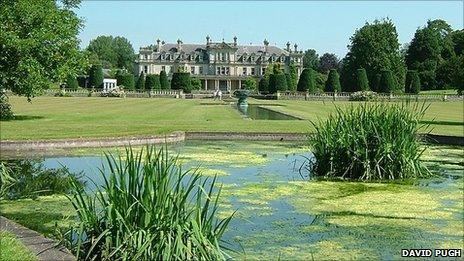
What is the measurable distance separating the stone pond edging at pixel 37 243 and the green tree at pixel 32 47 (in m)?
17.5

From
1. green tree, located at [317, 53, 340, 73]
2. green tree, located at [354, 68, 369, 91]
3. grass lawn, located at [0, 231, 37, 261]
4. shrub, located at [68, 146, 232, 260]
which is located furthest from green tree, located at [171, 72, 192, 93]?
shrub, located at [68, 146, 232, 260]

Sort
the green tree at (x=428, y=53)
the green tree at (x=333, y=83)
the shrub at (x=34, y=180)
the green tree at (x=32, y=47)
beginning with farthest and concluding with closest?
the green tree at (x=428, y=53), the green tree at (x=333, y=83), the green tree at (x=32, y=47), the shrub at (x=34, y=180)

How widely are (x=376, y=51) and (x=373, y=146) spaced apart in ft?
253

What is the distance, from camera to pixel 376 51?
87.8m

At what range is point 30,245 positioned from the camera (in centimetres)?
691

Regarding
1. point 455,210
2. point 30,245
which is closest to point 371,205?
point 455,210

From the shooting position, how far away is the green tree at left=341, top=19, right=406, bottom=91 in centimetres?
8725

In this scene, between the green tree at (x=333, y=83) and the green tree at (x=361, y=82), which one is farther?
the green tree at (x=333, y=83)

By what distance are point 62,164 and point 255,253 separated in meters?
9.16

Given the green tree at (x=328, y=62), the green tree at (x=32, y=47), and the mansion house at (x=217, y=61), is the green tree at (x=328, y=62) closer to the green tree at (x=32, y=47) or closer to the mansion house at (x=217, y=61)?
the mansion house at (x=217, y=61)

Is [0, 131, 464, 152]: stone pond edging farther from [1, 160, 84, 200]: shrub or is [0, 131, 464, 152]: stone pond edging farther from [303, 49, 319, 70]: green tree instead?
[303, 49, 319, 70]: green tree

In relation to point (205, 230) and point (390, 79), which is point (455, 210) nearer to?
point (205, 230)

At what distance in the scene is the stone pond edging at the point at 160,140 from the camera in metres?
17.7

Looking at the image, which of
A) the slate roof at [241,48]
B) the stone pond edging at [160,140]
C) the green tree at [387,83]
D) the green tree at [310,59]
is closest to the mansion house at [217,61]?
the slate roof at [241,48]
